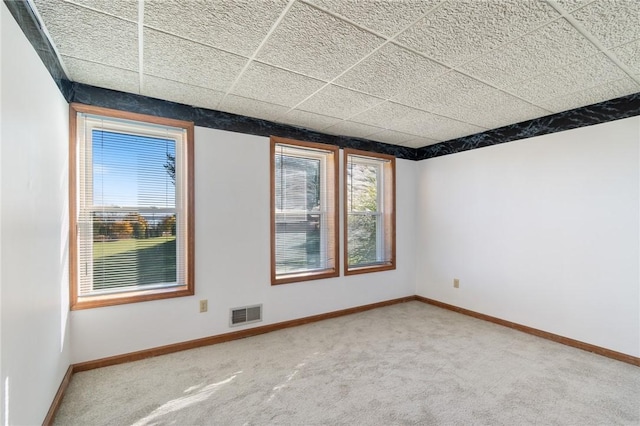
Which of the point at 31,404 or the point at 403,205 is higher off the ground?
the point at 403,205

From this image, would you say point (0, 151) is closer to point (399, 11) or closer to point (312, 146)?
point (399, 11)

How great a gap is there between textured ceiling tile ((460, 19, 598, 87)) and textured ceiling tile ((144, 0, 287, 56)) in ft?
4.76

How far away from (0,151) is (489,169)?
171 inches

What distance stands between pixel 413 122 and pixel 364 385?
2.72 metres

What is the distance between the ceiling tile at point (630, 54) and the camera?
1.85m

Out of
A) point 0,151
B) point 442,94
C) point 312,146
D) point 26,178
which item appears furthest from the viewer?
point 312,146

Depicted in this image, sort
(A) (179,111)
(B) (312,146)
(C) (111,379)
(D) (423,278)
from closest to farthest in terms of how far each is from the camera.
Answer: (C) (111,379)
(A) (179,111)
(B) (312,146)
(D) (423,278)

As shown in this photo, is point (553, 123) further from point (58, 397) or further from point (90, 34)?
point (58, 397)

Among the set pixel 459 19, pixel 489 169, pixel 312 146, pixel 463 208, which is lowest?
pixel 463 208

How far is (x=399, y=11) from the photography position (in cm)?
154

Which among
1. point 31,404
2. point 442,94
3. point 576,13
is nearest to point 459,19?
point 576,13

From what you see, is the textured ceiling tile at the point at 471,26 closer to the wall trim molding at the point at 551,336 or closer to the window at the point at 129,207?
the window at the point at 129,207

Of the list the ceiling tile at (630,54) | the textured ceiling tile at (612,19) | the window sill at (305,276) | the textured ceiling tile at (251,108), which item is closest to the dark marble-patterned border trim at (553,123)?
the ceiling tile at (630,54)

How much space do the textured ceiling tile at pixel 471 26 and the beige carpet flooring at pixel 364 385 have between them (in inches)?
94.4
